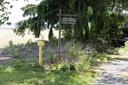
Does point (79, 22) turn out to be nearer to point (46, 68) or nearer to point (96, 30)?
point (96, 30)

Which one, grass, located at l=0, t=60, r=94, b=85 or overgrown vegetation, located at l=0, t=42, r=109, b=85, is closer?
grass, located at l=0, t=60, r=94, b=85

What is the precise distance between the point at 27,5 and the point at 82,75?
910cm

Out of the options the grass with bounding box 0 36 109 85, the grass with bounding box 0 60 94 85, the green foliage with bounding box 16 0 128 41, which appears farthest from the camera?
the green foliage with bounding box 16 0 128 41

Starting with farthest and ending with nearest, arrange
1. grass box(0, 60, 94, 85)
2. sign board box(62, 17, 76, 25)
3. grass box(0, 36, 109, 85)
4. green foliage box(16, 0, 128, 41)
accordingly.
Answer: green foliage box(16, 0, 128, 41)
sign board box(62, 17, 76, 25)
grass box(0, 36, 109, 85)
grass box(0, 60, 94, 85)

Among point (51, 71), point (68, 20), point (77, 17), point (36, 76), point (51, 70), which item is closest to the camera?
point (36, 76)

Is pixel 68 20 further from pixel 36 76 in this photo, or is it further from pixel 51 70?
pixel 36 76

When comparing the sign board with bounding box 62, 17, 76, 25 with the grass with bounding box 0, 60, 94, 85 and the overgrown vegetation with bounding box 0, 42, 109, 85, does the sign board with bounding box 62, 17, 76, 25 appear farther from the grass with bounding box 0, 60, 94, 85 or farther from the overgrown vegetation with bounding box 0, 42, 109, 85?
the grass with bounding box 0, 60, 94, 85

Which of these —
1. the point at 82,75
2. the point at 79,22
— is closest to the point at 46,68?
the point at 82,75

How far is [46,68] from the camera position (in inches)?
500

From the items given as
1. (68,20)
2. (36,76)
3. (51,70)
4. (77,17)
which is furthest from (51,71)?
(77,17)

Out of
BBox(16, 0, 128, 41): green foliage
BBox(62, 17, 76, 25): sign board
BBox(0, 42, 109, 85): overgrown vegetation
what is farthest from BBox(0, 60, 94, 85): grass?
BBox(16, 0, 128, 41): green foliage

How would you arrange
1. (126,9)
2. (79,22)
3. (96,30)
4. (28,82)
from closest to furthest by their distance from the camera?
(28,82) < (79,22) < (96,30) < (126,9)

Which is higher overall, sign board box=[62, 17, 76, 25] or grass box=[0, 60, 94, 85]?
sign board box=[62, 17, 76, 25]

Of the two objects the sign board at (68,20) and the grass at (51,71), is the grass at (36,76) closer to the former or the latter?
the grass at (51,71)
